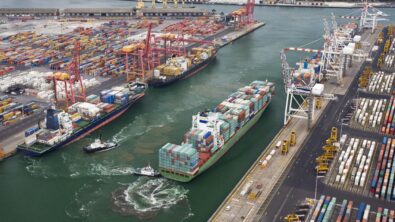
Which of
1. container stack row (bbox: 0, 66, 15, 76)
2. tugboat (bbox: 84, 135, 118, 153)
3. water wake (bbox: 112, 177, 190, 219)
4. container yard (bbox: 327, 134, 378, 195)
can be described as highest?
container stack row (bbox: 0, 66, 15, 76)

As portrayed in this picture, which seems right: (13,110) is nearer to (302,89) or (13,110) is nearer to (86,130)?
(86,130)

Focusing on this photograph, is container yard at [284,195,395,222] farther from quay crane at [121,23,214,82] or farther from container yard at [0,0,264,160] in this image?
quay crane at [121,23,214,82]

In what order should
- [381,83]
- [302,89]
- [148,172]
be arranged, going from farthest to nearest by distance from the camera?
1. [381,83]
2. [302,89]
3. [148,172]

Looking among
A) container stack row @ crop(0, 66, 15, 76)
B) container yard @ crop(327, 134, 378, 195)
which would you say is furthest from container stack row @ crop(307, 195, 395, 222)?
container stack row @ crop(0, 66, 15, 76)

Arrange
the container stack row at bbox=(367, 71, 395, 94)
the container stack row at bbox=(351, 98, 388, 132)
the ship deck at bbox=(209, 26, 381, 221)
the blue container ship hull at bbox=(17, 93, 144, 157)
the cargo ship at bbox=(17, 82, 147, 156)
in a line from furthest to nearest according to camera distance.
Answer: the container stack row at bbox=(367, 71, 395, 94) < the container stack row at bbox=(351, 98, 388, 132) < the cargo ship at bbox=(17, 82, 147, 156) < the blue container ship hull at bbox=(17, 93, 144, 157) < the ship deck at bbox=(209, 26, 381, 221)

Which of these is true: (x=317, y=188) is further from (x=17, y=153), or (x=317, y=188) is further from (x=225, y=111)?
(x=17, y=153)

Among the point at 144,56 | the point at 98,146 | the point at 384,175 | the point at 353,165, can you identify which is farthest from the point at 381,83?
the point at 98,146

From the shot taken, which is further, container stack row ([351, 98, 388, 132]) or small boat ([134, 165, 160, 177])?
container stack row ([351, 98, 388, 132])
